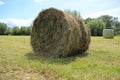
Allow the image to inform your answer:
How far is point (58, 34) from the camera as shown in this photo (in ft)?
29.2

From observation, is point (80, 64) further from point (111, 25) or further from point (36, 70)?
point (111, 25)

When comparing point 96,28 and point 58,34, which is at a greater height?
point 96,28

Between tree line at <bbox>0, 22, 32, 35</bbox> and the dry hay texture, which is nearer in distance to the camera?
the dry hay texture

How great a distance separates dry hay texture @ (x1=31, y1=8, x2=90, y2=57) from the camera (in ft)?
27.7

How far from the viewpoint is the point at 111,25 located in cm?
7306

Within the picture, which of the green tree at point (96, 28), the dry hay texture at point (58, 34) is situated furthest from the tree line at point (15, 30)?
the dry hay texture at point (58, 34)

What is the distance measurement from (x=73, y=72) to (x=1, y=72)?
2.14 meters

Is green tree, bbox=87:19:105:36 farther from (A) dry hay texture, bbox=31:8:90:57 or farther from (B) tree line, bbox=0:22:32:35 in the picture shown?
(A) dry hay texture, bbox=31:8:90:57

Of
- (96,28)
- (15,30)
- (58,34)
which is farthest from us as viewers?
(15,30)

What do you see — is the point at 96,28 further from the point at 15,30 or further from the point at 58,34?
the point at 58,34

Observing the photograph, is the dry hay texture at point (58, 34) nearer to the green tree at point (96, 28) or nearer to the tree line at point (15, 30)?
the tree line at point (15, 30)

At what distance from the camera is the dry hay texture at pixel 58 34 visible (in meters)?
8.45

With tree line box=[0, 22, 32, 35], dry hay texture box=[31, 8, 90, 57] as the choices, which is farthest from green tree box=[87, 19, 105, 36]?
dry hay texture box=[31, 8, 90, 57]

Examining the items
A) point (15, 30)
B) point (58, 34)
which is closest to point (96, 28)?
point (15, 30)
